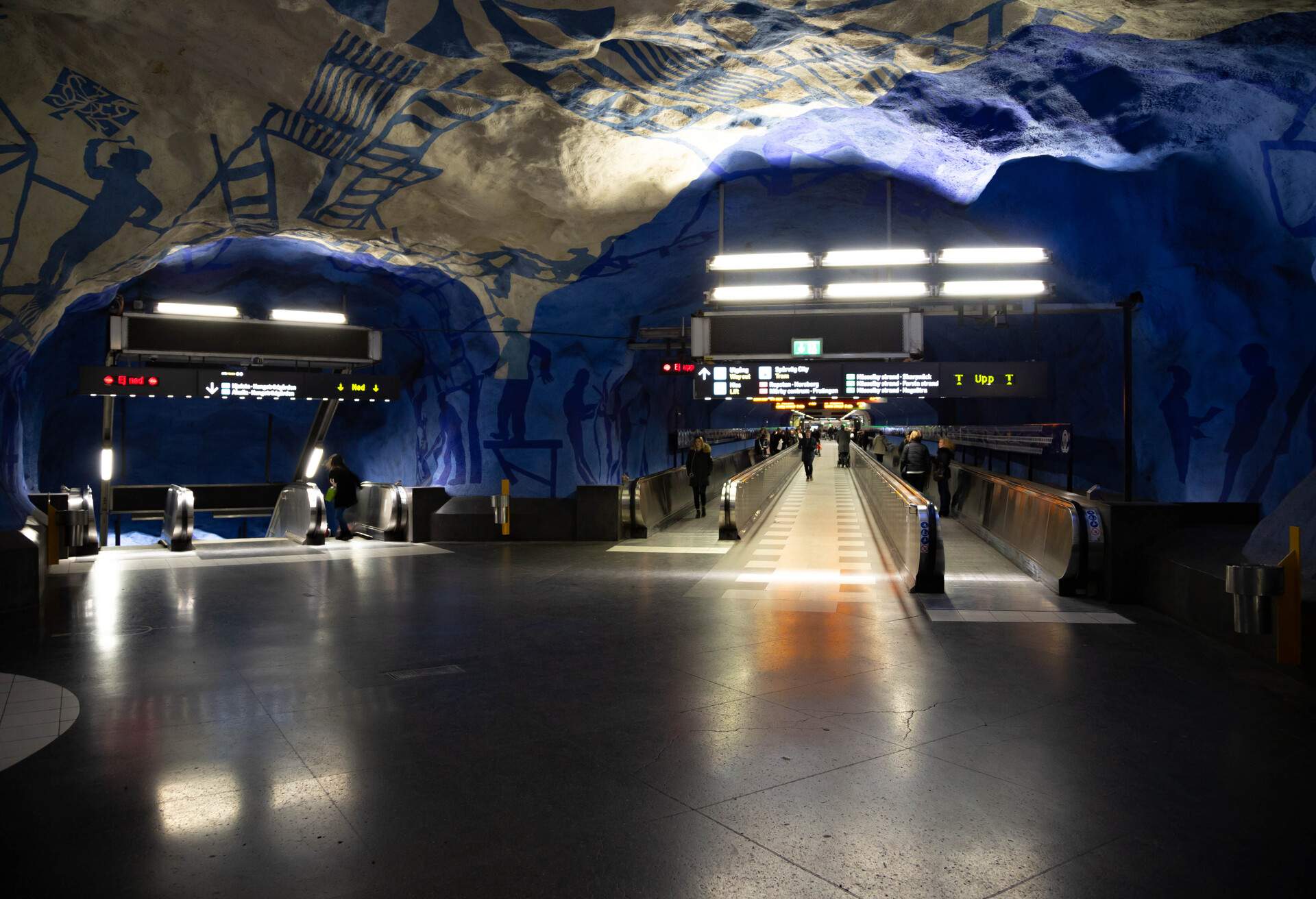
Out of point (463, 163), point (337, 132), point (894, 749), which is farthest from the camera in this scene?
point (463, 163)

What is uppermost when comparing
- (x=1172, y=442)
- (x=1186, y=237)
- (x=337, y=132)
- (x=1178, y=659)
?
(x=337, y=132)

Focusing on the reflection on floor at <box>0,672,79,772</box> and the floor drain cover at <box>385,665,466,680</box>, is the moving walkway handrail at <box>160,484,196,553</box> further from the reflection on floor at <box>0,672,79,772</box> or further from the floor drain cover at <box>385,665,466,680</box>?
the floor drain cover at <box>385,665,466,680</box>

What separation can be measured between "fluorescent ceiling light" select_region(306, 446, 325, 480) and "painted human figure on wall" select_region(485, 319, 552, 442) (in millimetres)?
7995

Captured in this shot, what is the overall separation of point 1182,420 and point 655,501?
8943 millimetres

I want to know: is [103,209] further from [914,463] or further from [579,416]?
[914,463]

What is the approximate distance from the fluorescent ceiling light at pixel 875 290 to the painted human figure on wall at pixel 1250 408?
4536mm

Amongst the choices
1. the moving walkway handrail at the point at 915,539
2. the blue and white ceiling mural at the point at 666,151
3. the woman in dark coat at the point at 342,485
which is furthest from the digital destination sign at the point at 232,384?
the moving walkway handrail at the point at 915,539

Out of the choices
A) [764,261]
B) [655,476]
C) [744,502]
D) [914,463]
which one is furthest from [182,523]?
[914,463]

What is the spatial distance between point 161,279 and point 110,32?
11568 millimetres

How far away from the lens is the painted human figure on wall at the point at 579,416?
19.7 metres

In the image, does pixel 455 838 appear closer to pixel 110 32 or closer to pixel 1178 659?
pixel 1178 659

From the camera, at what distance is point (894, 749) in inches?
169

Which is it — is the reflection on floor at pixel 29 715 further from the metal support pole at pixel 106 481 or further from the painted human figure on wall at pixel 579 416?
the painted human figure on wall at pixel 579 416

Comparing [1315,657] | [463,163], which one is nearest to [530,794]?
[1315,657]
